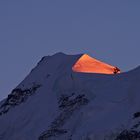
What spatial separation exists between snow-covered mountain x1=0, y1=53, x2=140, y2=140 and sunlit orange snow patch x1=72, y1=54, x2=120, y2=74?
0.68 m

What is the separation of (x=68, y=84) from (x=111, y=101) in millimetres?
6134

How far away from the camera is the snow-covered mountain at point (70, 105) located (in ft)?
212

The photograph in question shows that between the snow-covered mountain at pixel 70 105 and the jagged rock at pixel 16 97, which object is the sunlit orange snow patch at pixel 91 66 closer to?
the snow-covered mountain at pixel 70 105

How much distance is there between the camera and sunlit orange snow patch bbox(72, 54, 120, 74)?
3087 inches

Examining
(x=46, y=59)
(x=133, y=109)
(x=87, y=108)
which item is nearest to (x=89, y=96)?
(x=87, y=108)

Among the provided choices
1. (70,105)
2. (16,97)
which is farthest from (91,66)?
(70,105)

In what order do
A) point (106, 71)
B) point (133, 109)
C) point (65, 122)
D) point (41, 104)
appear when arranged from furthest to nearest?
1. point (106, 71)
2. point (41, 104)
3. point (65, 122)
4. point (133, 109)

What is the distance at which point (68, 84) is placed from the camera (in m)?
74.4

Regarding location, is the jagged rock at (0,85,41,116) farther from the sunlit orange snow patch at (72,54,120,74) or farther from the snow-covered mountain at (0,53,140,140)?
the sunlit orange snow patch at (72,54,120,74)

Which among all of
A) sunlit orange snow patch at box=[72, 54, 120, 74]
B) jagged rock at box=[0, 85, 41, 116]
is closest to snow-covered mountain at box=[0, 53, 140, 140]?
jagged rock at box=[0, 85, 41, 116]

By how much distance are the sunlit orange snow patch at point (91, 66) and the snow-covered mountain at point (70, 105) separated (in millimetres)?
678

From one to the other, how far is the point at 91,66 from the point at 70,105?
943cm

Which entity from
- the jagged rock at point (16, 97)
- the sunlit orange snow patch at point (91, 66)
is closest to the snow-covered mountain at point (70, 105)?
the jagged rock at point (16, 97)

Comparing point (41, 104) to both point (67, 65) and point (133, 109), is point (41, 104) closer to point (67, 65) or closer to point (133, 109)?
point (67, 65)
